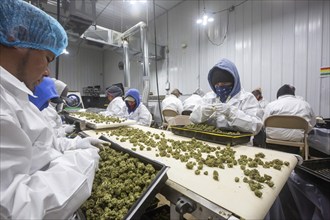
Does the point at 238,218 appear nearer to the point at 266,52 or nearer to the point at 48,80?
the point at 48,80

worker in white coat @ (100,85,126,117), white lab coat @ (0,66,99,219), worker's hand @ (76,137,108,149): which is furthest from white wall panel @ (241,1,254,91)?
white lab coat @ (0,66,99,219)

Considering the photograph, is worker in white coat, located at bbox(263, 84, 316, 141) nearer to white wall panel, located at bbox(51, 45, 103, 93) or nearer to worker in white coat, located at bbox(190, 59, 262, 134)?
worker in white coat, located at bbox(190, 59, 262, 134)

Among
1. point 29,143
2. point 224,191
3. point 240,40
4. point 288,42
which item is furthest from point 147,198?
point 240,40

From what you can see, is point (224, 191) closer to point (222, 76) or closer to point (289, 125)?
point (222, 76)

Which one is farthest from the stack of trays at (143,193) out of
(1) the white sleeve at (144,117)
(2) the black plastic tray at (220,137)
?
(1) the white sleeve at (144,117)

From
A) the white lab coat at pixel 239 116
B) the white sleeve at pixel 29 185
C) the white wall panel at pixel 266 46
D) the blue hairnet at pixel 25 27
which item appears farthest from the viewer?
the white wall panel at pixel 266 46

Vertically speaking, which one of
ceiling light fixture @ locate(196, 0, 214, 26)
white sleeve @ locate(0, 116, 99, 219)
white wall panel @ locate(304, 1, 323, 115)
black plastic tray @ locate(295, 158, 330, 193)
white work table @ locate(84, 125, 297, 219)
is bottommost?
black plastic tray @ locate(295, 158, 330, 193)

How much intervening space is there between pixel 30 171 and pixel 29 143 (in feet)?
0.35

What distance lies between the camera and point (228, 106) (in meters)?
1.40

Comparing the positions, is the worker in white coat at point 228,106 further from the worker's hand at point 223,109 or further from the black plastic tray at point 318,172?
the black plastic tray at point 318,172

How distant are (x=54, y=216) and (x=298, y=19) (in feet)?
13.9

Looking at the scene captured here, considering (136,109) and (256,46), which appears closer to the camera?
(136,109)

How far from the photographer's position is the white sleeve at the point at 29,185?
0.42 metres

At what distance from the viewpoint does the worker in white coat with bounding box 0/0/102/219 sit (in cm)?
45
